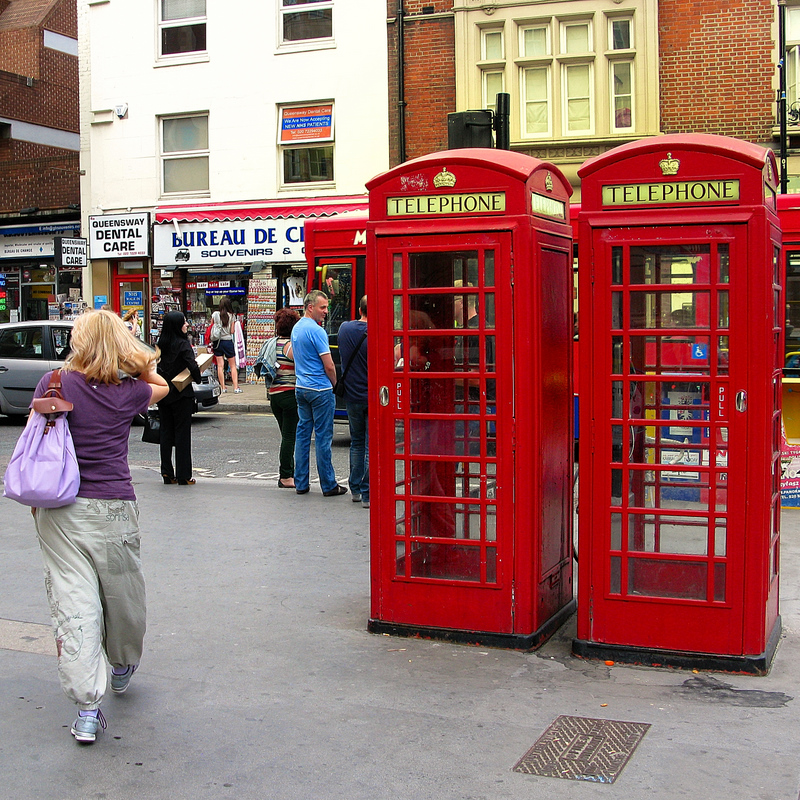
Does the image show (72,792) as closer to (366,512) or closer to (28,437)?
(28,437)

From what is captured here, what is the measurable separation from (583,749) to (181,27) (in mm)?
21781

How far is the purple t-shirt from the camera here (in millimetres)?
4199

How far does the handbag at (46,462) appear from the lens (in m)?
4.00

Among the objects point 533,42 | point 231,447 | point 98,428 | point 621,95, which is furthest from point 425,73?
point 98,428

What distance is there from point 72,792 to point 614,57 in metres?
18.3

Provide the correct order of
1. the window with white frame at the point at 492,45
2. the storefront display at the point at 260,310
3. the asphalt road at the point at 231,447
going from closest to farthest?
the asphalt road at the point at 231,447
the window with white frame at the point at 492,45
the storefront display at the point at 260,310

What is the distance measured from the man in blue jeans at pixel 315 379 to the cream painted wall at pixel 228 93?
12.5 m

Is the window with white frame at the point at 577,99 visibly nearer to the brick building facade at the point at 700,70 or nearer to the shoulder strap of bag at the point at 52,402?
the brick building facade at the point at 700,70

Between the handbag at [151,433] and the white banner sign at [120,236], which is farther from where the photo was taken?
the white banner sign at [120,236]

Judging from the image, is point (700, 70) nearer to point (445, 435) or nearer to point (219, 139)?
point (219, 139)

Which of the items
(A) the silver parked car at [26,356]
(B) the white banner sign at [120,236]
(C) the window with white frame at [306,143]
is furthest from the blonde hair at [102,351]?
(B) the white banner sign at [120,236]

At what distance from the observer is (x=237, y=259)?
21969 millimetres

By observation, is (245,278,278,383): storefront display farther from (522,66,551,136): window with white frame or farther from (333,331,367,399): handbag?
(333,331,367,399): handbag

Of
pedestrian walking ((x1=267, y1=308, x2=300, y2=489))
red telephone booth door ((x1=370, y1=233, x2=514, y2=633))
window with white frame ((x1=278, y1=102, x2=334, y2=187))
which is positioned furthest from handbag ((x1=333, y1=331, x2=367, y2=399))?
window with white frame ((x1=278, y1=102, x2=334, y2=187))
